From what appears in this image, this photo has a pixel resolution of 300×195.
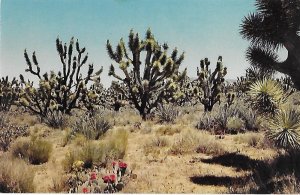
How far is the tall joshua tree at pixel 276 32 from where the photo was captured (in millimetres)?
9602

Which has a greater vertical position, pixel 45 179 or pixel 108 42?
pixel 108 42

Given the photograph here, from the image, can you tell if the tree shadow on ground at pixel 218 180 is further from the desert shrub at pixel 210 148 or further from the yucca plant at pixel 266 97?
the desert shrub at pixel 210 148

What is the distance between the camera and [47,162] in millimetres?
10992

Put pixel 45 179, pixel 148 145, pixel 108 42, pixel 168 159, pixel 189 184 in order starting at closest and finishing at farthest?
pixel 189 184
pixel 45 179
pixel 168 159
pixel 148 145
pixel 108 42

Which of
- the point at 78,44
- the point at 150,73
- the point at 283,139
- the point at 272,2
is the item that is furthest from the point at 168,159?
the point at 78,44

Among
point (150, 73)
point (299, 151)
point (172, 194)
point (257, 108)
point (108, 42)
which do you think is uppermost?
point (108, 42)

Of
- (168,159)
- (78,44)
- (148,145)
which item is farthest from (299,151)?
(78,44)

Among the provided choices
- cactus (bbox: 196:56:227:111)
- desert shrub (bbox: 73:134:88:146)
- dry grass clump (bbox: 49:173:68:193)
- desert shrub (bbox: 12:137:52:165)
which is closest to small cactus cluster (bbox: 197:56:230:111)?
cactus (bbox: 196:56:227:111)

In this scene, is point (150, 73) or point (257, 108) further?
point (150, 73)

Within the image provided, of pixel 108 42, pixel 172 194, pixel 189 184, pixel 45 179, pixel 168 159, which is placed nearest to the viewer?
pixel 172 194

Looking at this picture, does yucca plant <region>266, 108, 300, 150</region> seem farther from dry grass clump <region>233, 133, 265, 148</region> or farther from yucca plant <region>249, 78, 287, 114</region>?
dry grass clump <region>233, 133, 265, 148</region>

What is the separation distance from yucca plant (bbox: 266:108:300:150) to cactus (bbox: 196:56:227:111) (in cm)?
1376

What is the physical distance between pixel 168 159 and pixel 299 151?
308 cm

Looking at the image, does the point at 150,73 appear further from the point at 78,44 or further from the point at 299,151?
the point at 299,151
